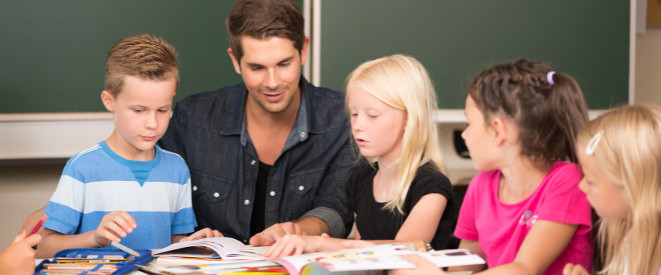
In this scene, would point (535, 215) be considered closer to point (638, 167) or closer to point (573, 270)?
point (573, 270)

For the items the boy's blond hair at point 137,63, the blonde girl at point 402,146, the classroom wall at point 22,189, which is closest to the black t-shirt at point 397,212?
the blonde girl at point 402,146

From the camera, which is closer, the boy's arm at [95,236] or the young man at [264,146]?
the boy's arm at [95,236]

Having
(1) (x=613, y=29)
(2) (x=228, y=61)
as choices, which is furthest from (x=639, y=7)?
(2) (x=228, y=61)

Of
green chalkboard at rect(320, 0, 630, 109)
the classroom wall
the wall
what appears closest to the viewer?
the classroom wall

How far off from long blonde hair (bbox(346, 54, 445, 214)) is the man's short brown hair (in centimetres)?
33

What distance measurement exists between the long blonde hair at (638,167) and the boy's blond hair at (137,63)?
1011 mm

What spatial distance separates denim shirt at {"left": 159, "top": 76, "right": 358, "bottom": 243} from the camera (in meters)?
1.96

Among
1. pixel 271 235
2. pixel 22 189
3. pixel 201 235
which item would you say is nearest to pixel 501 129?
pixel 271 235

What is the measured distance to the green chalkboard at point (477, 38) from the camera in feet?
9.25

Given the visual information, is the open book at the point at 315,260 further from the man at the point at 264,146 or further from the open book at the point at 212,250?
the man at the point at 264,146

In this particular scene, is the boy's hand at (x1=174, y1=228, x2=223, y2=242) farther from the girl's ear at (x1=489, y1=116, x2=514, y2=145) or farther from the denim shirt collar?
the girl's ear at (x1=489, y1=116, x2=514, y2=145)

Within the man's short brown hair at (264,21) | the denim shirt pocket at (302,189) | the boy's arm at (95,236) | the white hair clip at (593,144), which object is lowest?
the denim shirt pocket at (302,189)

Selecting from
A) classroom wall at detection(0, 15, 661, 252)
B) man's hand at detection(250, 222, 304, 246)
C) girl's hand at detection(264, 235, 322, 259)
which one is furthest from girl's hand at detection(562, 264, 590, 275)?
classroom wall at detection(0, 15, 661, 252)

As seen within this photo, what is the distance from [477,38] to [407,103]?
4.95ft
